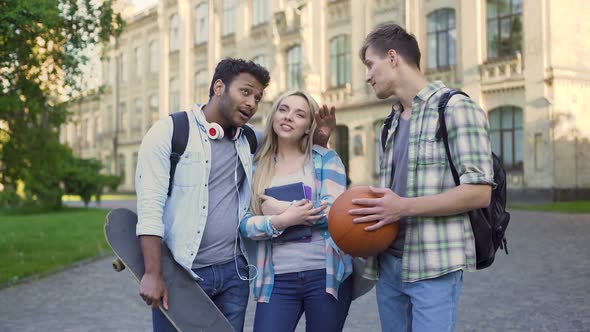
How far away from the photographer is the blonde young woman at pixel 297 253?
3.75 meters

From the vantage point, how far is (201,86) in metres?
45.3

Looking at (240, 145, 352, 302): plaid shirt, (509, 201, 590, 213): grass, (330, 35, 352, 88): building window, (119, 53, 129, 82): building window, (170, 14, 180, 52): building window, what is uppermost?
(170, 14, 180, 52): building window

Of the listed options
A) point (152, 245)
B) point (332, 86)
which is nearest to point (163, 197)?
point (152, 245)

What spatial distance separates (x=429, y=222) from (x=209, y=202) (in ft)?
4.09

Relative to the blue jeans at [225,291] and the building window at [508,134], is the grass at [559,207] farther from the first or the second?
the blue jeans at [225,291]

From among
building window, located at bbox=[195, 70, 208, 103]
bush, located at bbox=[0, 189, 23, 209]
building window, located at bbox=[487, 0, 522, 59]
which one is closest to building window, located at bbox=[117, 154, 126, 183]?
building window, located at bbox=[195, 70, 208, 103]

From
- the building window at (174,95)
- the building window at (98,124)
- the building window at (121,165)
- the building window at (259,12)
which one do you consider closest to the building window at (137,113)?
the building window at (121,165)

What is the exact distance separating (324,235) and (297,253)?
18cm

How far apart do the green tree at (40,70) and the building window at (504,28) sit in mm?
17607

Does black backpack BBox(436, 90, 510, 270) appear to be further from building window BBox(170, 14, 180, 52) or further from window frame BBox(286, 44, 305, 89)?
building window BBox(170, 14, 180, 52)

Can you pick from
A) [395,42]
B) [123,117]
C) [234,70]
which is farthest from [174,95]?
[395,42]

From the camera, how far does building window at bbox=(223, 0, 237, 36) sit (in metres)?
42.3

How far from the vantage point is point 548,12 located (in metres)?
25.1

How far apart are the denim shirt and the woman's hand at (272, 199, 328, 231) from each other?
0.40 meters
